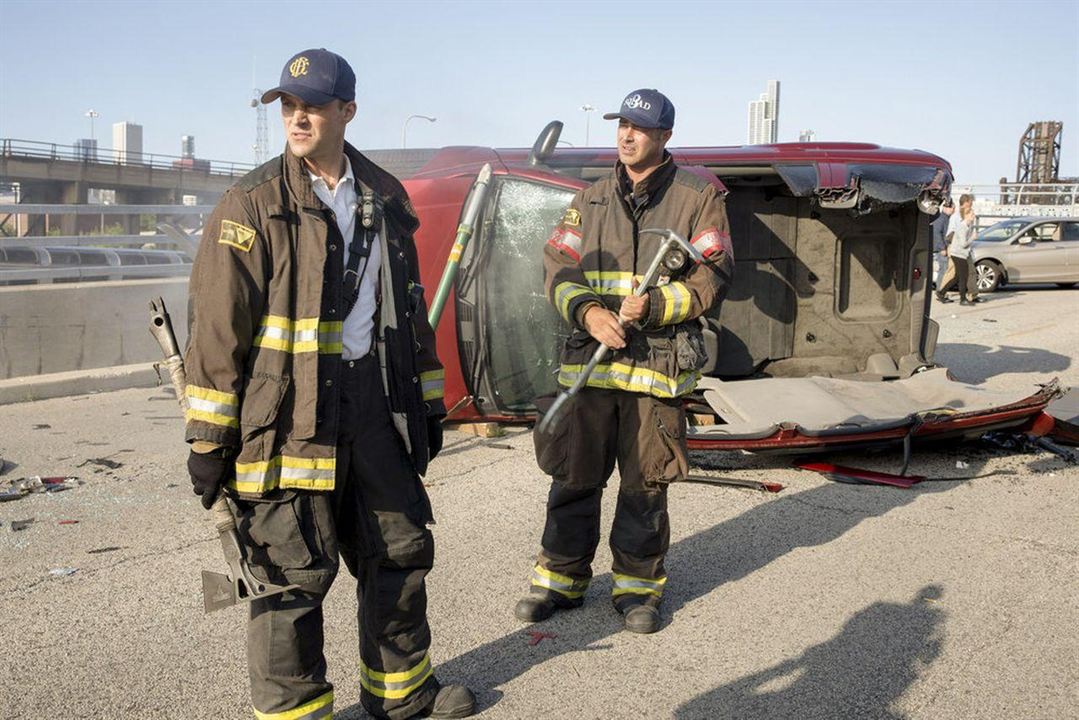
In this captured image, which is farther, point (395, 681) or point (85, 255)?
point (85, 255)

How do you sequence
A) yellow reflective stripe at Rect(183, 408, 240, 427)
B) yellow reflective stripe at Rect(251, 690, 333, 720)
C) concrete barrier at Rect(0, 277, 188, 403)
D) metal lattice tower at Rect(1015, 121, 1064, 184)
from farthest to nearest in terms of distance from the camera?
metal lattice tower at Rect(1015, 121, 1064, 184) < concrete barrier at Rect(0, 277, 188, 403) < yellow reflective stripe at Rect(251, 690, 333, 720) < yellow reflective stripe at Rect(183, 408, 240, 427)

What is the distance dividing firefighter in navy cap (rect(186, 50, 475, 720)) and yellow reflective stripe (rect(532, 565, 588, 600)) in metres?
1.07

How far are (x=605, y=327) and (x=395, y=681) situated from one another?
154cm

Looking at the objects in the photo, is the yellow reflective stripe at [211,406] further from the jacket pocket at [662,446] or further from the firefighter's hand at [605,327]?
the jacket pocket at [662,446]

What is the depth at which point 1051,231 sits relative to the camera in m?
20.8

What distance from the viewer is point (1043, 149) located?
127ft

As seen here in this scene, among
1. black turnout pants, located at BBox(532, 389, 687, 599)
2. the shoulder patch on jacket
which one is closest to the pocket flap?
the shoulder patch on jacket

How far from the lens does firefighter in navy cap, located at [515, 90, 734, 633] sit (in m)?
4.23

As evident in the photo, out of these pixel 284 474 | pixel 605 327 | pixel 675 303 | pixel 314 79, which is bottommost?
pixel 284 474

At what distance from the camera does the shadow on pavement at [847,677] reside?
3.62 metres

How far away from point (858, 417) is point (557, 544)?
338 centimetres

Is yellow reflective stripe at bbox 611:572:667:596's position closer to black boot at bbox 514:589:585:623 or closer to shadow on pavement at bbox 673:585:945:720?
black boot at bbox 514:589:585:623

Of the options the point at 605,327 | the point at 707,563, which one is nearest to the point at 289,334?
the point at 605,327

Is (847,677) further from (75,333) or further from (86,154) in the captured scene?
(86,154)
